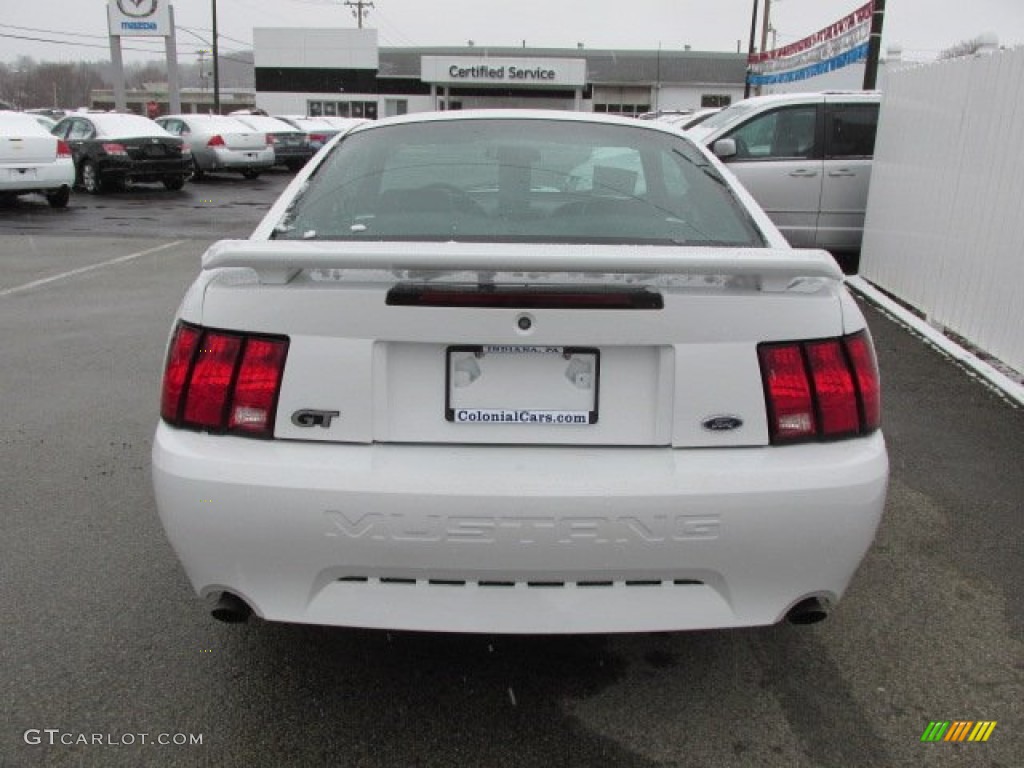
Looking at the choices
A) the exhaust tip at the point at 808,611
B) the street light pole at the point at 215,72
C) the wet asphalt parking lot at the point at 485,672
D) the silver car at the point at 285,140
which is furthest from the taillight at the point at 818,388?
the street light pole at the point at 215,72

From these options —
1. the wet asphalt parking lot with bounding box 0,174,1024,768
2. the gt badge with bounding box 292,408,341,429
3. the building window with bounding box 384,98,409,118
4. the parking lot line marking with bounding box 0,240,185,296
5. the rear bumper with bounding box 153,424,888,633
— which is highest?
the building window with bounding box 384,98,409,118

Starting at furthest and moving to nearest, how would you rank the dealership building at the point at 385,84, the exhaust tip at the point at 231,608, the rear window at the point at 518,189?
the dealership building at the point at 385,84
the rear window at the point at 518,189
the exhaust tip at the point at 231,608

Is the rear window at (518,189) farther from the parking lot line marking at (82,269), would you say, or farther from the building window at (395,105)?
the building window at (395,105)

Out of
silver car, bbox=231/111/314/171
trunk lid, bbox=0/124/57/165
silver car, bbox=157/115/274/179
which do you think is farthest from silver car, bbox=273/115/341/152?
trunk lid, bbox=0/124/57/165

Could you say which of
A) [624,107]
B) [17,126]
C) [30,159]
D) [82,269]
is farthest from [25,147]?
[624,107]

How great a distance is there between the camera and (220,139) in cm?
2261

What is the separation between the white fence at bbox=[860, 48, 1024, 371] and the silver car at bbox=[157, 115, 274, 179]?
1785 cm

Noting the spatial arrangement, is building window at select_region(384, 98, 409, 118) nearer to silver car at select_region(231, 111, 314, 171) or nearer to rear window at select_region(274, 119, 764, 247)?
silver car at select_region(231, 111, 314, 171)

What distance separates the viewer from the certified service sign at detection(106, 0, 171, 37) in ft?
102

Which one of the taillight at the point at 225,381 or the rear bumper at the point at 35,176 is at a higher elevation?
the taillight at the point at 225,381

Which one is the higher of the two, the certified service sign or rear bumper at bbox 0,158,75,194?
the certified service sign

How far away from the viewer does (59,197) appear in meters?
15.9

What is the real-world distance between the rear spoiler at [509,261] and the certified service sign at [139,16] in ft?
109

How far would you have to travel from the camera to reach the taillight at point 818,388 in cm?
226
